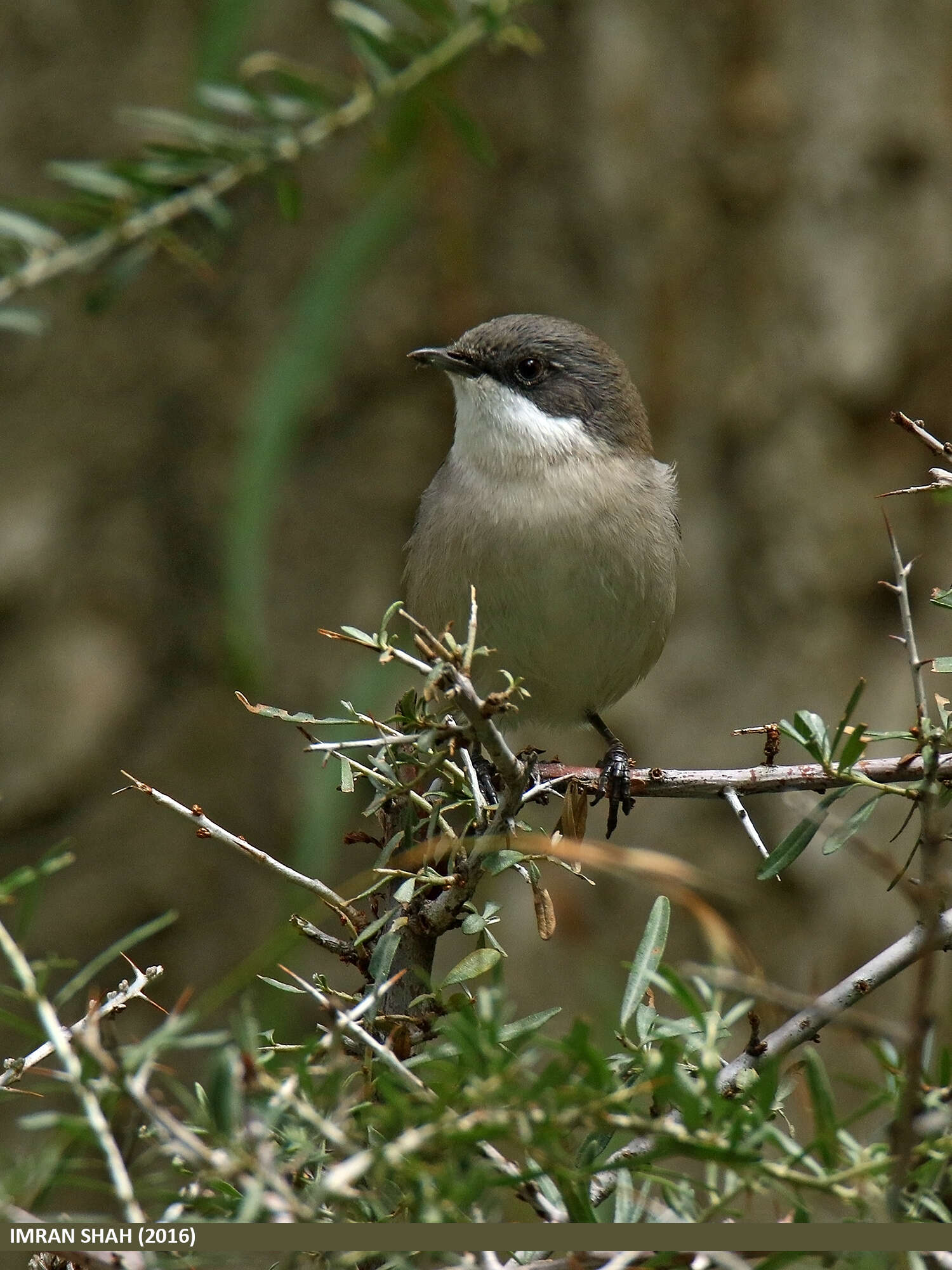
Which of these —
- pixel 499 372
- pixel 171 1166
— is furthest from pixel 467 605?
pixel 171 1166

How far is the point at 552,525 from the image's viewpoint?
4.15m

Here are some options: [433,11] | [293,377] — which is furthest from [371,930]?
[293,377]

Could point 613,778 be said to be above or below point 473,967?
below

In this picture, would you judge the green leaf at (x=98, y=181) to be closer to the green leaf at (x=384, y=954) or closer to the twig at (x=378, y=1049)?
the green leaf at (x=384, y=954)

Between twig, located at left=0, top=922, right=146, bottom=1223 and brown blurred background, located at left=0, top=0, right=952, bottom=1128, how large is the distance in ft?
16.0

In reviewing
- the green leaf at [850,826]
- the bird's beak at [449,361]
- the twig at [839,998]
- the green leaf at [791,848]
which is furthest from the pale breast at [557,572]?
the twig at [839,998]

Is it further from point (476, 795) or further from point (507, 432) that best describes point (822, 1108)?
point (507, 432)

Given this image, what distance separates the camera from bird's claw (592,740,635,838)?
141 inches

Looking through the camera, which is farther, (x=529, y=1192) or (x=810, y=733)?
(x=810, y=733)

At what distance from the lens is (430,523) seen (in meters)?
4.44

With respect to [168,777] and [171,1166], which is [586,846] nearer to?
[171,1166]

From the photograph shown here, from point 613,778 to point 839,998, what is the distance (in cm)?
195

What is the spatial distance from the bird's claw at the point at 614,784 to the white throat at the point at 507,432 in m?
1.03

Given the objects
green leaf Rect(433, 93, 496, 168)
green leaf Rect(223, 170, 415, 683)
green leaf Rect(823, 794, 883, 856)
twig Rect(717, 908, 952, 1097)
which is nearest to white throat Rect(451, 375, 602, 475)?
green leaf Rect(223, 170, 415, 683)
